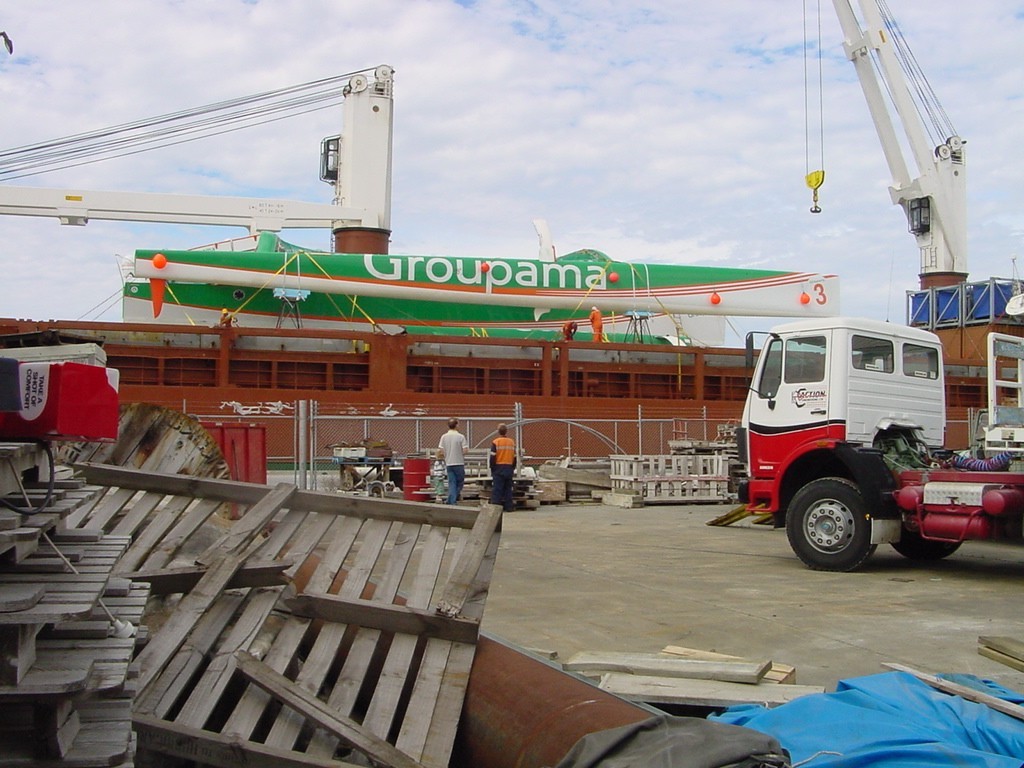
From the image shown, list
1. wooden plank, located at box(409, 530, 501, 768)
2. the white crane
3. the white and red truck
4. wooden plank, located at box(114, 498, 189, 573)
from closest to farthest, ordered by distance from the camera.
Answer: wooden plank, located at box(409, 530, 501, 768) < wooden plank, located at box(114, 498, 189, 573) < the white and red truck < the white crane

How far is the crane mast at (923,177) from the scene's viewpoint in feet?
98.8

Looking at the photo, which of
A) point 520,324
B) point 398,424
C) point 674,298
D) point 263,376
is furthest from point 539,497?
point 674,298

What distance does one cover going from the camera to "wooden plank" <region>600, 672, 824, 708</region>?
506 centimetres

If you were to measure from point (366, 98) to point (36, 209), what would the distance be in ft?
31.2

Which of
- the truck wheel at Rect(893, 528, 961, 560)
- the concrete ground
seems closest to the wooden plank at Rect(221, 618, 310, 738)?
the concrete ground

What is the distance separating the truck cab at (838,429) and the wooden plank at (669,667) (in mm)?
5546

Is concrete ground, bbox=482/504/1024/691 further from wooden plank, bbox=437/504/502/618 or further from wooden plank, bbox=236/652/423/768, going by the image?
wooden plank, bbox=236/652/423/768

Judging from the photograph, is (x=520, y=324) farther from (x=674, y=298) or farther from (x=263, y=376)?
(x=263, y=376)

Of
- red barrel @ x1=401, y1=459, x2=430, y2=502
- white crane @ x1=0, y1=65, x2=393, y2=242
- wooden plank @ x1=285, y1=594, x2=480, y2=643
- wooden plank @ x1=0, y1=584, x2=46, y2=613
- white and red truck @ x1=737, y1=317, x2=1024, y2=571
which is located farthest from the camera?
white crane @ x1=0, y1=65, x2=393, y2=242

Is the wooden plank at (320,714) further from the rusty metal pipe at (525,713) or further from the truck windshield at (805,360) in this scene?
the truck windshield at (805,360)

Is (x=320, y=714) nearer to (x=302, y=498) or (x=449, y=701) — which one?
(x=449, y=701)

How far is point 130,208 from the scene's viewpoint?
26172 mm

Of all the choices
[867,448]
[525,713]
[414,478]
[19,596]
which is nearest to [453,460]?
[414,478]

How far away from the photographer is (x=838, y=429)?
Result: 11.3m
